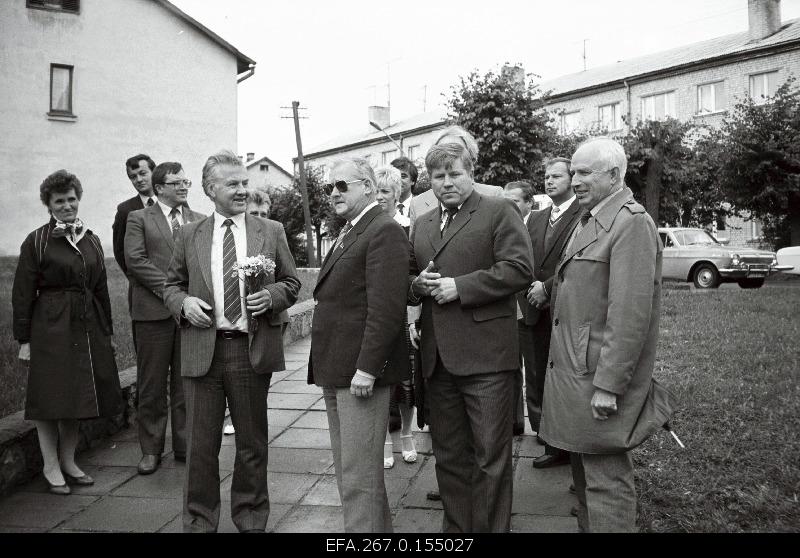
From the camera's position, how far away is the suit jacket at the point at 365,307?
326 cm

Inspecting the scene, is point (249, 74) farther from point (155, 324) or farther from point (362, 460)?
point (362, 460)

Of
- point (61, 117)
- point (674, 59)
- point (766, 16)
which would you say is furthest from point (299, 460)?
point (674, 59)

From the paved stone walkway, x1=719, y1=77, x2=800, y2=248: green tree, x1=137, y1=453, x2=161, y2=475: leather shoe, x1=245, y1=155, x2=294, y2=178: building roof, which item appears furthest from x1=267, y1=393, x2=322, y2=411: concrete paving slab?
x1=245, y1=155, x2=294, y2=178: building roof

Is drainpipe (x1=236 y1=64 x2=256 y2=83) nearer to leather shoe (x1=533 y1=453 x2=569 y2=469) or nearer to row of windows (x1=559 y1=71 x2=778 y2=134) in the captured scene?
row of windows (x1=559 y1=71 x2=778 y2=134)

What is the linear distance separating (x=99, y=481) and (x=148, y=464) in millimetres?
325

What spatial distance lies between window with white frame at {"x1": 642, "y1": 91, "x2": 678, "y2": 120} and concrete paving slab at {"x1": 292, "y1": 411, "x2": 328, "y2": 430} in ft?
110

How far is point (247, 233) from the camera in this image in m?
3.98

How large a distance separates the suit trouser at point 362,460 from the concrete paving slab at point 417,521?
1.96 feet

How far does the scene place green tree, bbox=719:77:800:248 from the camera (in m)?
22.9

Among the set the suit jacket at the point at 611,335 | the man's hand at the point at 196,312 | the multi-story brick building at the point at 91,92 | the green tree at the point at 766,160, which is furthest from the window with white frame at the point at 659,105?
the man's hand at the point at 196,312

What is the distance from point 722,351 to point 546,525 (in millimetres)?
5266

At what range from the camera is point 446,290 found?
3391 mm
